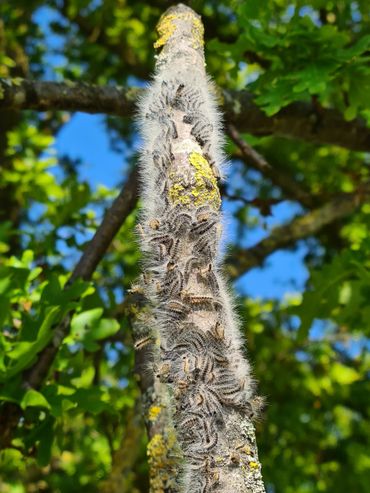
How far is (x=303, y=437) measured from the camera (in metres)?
6.93

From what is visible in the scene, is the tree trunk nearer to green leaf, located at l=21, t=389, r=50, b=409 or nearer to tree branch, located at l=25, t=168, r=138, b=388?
green leaf, located at l=21, t=389, r=50, b=409

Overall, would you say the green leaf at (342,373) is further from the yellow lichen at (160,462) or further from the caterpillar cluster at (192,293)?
the caterpillar cluster at (192,293)

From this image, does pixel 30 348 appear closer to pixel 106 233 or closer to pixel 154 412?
pixel 154 412

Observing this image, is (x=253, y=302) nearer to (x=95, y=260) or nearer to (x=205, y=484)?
(x=95, y=260)

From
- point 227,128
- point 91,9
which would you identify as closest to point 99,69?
point 91,9

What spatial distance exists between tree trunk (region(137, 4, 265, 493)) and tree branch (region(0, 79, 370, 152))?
1.64m

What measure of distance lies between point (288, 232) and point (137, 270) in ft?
4.07

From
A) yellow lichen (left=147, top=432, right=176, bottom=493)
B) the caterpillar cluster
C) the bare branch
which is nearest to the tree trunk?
the caterpillar cluster

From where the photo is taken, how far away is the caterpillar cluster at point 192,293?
1.35 m

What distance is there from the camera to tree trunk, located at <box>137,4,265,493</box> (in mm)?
1338

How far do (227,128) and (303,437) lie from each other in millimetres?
4205

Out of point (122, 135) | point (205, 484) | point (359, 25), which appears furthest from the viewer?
point (122, 135)

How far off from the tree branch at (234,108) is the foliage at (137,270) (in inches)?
5.2

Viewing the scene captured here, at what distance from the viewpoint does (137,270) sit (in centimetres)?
620
